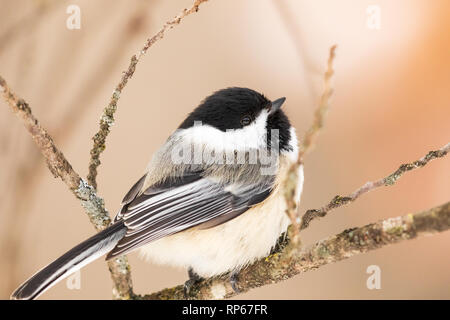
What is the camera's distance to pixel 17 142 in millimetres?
1572

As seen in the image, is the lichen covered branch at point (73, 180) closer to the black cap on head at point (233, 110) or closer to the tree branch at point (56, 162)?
the tree branch at point (56, 162)

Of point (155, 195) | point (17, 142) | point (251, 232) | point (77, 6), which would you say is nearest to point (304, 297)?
point (251, 232)

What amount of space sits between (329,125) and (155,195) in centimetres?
119

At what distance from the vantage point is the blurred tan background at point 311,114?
2.54 m

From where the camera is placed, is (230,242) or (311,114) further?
(311,114)

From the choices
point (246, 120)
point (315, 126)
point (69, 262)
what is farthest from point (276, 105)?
point (315, 126)

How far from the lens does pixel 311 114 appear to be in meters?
2.59

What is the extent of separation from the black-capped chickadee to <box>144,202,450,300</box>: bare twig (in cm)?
6

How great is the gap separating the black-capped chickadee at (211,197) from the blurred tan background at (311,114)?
544 mm

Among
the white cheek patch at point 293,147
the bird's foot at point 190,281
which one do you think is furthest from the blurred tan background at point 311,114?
the bird's foot at point 190,281

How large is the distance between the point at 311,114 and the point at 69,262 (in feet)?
4.74

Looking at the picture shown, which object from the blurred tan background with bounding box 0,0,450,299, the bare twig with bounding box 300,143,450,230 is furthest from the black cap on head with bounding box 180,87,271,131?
the bare twig with bounding box 300,143,450,230

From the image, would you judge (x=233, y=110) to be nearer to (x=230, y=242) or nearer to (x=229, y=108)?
(x=229, y=108)

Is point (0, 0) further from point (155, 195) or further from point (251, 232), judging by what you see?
point (251, 232)
